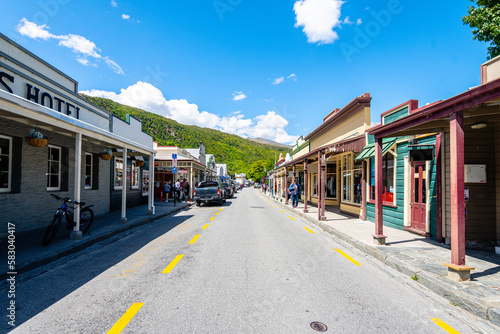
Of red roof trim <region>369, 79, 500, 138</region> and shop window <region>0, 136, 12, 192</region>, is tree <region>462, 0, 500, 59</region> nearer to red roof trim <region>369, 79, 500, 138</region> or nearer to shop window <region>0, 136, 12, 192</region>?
red roof trim <region>369, 79, 500, 138</region>

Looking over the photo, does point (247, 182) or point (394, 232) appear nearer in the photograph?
point (394, 232)

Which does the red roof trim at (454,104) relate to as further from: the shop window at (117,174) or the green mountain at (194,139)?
the green mountain at (194,139)

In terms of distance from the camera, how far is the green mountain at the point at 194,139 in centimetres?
8269

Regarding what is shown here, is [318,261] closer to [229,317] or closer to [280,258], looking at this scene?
[280,258]

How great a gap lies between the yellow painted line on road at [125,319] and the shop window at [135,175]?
48.5 ft

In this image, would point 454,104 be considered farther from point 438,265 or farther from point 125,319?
point 125,319

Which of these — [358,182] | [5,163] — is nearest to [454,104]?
[358,182]

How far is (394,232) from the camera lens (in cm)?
922

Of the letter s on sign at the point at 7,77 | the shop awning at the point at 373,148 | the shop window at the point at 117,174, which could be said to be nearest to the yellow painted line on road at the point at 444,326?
the shop awning at the point at 373,148

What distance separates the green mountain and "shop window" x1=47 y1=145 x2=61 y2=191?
2401 inches

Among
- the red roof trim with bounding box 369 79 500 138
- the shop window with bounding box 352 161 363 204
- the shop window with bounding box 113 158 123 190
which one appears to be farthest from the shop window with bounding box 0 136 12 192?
the shop window with bounding box 352 161 363 204

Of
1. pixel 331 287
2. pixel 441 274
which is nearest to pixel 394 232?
pixel 441 274

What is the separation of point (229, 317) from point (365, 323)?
1.70 m

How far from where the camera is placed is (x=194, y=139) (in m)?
102
